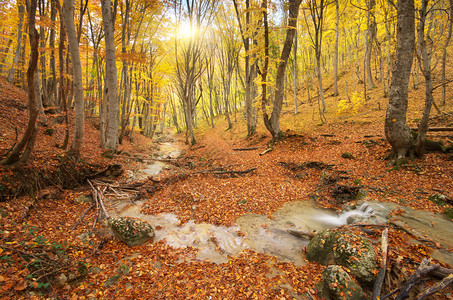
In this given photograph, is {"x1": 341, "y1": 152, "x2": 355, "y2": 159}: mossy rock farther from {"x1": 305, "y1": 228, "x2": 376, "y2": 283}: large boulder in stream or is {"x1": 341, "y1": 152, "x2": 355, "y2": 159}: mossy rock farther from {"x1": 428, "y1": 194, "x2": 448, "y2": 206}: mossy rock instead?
{"x1": 305, "y1": 228, "x2": 376, "y2": 283}: large boulder in stream

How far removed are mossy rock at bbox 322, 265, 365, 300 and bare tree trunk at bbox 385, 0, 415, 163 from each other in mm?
6174

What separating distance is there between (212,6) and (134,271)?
56.4 ft

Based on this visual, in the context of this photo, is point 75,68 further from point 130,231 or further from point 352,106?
point 352,106

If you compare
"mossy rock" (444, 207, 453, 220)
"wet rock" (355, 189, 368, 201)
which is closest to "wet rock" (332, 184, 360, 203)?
"wet rock" (355, 189, 368, 201)

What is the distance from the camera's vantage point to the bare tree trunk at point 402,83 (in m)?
6.51

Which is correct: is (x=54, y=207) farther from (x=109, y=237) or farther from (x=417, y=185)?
(x=417, y=185)

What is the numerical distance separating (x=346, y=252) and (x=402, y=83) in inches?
268

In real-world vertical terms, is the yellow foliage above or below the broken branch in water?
above

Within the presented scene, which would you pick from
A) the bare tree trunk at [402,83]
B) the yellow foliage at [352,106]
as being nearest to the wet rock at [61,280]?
the bare tree trunk at [402,83]

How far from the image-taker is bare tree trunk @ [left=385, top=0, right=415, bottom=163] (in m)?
6.51

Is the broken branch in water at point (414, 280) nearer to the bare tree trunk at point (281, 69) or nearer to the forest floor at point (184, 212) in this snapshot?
the forest floor at point (184, 212)

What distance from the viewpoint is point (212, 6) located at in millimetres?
14227

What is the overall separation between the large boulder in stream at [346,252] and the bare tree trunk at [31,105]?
303 inches

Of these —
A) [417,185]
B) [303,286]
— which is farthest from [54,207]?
[417,185]
